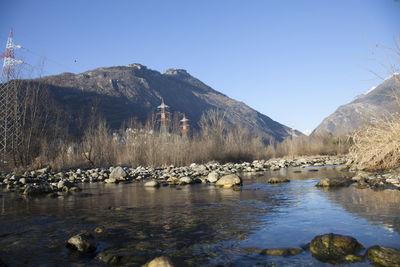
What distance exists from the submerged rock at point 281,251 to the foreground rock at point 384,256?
2.15 ft

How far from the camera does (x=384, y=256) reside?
2.51 meters

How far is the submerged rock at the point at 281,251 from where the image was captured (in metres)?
2.89

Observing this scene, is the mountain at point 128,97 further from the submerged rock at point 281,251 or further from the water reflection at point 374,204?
the submerged rock at point 281,251

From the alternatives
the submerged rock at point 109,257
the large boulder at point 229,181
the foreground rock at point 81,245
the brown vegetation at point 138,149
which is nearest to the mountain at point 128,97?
the brown vegetation at point 138,149

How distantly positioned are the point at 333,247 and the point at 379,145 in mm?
7461

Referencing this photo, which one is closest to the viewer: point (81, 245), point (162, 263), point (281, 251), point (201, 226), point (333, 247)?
point (162, 263)

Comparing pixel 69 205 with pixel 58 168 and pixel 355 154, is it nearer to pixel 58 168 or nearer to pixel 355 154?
pixel 355 154

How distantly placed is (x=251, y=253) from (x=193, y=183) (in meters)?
7.82

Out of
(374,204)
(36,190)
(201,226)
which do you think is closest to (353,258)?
(201,226)

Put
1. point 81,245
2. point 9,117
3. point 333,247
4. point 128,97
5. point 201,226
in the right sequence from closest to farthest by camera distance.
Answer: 1. point 333,247
2. point 81,245
3. point 201,226
4. point 9,117
5. point 128,97

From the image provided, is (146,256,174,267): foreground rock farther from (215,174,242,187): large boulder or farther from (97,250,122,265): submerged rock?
(215,174,242,187): large boulder

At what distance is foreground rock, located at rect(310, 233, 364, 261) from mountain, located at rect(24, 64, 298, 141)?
127ft

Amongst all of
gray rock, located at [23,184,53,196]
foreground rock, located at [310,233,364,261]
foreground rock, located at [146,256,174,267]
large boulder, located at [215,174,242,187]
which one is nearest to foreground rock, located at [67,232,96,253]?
foreground rock, located at [146,256,174,267]

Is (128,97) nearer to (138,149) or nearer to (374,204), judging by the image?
(138,149)
